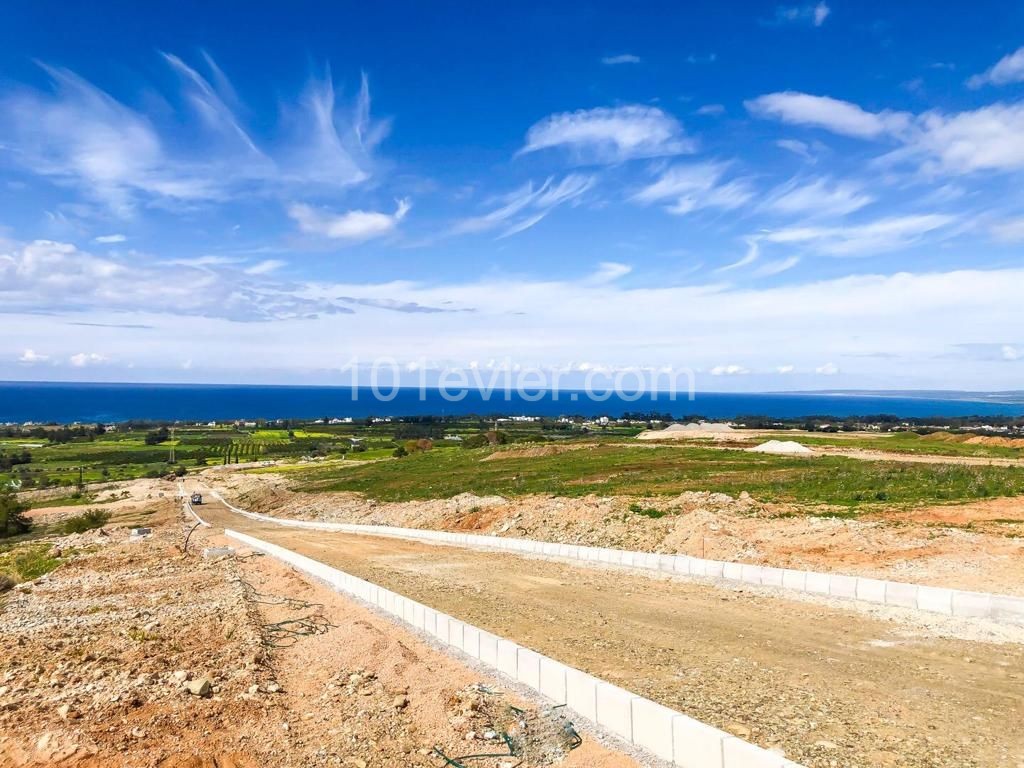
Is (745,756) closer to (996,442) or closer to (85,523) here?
(85,523)

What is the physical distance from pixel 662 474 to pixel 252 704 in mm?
30722

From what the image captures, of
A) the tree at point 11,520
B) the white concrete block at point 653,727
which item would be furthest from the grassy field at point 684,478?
the tree at point 11,520

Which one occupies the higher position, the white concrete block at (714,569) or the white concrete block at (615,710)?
the white concrete block at (615,710)

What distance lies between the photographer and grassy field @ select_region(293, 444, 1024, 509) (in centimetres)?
2488

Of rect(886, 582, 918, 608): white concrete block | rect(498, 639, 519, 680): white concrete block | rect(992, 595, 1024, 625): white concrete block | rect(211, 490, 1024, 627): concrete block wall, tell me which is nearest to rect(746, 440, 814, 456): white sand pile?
rect(211, 490, 1024, 627): concrete block wall

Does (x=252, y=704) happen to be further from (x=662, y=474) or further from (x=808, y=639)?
(x=662, y=474)

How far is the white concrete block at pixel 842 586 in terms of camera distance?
14.5 m

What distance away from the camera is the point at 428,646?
1250 centimetres

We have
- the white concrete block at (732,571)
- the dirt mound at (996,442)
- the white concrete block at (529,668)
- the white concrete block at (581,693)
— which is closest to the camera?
the white concrete block at (581,693)

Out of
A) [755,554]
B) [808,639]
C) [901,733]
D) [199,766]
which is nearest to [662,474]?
[755,554]

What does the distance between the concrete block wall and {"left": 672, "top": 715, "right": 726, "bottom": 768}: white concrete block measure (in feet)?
26.5

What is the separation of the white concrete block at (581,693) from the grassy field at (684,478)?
17186 mm

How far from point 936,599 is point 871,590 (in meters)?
1.27

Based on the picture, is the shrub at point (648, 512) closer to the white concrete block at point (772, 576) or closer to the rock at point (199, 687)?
the white concrete block at point (772, 576)
